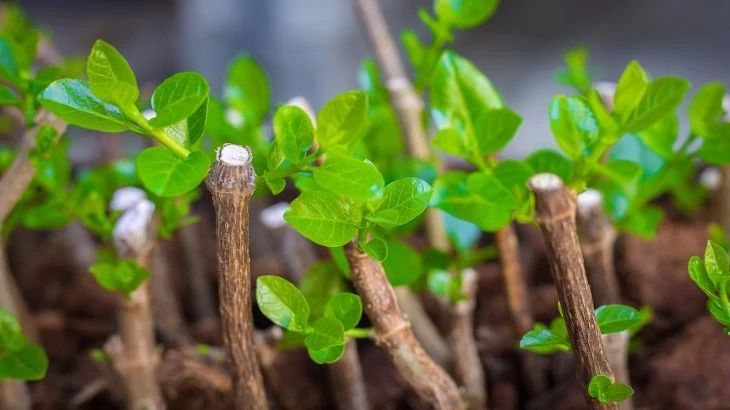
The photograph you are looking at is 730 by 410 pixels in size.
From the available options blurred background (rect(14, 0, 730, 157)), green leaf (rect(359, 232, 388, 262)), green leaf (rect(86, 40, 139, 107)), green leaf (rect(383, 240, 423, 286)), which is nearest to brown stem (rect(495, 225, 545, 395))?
green leaf (rect(383, 240, 423, 286))

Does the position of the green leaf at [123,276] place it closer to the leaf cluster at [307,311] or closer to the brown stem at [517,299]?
the leaf cluster at [307,311]

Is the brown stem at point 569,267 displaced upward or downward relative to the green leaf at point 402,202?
downward

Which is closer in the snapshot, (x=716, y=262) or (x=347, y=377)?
(x=716, y=262)

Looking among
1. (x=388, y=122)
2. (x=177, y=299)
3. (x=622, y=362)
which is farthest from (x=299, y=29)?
(x=622, y=362)

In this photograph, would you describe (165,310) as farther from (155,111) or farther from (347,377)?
(155,111)

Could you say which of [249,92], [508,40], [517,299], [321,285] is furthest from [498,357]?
[508,40]

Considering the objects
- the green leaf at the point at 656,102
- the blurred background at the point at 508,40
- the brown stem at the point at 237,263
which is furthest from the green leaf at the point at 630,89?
the blurred background at the point at 508,40

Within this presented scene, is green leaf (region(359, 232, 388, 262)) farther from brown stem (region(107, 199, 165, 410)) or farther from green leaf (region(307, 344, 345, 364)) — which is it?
brown stem (region(107, 199, 165, 410))
